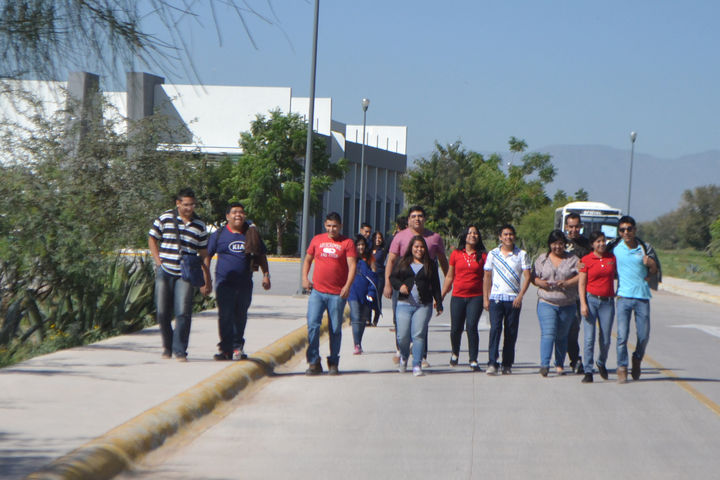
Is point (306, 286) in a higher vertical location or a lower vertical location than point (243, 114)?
lower

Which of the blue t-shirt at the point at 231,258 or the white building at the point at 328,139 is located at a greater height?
the white building at the point at 328,139

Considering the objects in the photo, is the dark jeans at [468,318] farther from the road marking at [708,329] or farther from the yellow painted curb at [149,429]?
the road marking at [708,329]

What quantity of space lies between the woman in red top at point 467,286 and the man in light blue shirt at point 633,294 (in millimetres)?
1761

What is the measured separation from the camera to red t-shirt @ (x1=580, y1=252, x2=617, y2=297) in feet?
36.1

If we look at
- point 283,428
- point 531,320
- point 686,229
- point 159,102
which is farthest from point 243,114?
point 686,229

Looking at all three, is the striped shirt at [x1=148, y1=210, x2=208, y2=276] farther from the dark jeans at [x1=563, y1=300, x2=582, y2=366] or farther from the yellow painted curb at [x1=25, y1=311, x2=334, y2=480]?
the dark jeans at [x1=563, y1=300, x2=582, y2=366]

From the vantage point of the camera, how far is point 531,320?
19484mm

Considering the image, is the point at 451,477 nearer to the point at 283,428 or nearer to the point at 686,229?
the point at 283,428

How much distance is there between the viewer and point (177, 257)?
34.2ft

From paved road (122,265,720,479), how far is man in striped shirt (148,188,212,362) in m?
1.23

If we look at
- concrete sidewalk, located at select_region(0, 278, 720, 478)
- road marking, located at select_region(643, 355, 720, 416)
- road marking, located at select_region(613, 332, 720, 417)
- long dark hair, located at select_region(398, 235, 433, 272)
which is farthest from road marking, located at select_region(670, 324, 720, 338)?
concrete sidewalk, located at select_region(0, 278, 720, 478)

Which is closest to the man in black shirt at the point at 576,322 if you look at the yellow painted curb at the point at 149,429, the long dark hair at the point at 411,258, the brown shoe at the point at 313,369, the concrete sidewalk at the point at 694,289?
the long dark hair at the point at 411,258

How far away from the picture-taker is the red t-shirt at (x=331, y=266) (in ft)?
36.3

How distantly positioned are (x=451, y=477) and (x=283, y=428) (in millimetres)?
1992
